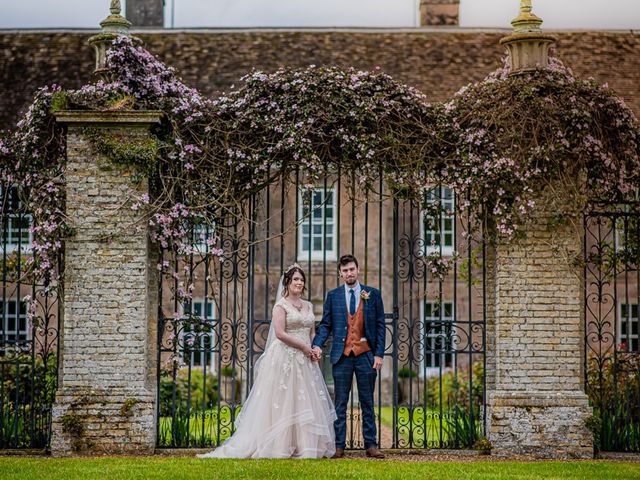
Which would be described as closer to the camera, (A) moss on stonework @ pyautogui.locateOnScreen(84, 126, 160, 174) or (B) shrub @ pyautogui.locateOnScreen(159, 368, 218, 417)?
(A) moss on stonework @ pyautogui.locateOnScreen(84, 126, 160, 174)

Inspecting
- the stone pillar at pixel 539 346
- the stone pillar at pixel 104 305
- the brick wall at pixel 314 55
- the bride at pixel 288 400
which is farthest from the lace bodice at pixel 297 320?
the brick wall at pixel 314 55

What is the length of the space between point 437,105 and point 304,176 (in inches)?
71.1

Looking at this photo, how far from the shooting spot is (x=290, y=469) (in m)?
9.00

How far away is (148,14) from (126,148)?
1613 centimetres

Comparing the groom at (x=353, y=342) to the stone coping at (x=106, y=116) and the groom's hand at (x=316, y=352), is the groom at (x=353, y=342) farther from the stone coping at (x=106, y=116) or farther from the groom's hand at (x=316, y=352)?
the stone coping at (x=106, y=116)

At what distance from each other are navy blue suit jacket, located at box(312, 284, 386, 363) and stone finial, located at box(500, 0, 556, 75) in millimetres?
3284

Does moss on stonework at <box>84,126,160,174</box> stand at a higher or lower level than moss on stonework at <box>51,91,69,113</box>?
lower

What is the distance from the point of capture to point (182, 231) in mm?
11195

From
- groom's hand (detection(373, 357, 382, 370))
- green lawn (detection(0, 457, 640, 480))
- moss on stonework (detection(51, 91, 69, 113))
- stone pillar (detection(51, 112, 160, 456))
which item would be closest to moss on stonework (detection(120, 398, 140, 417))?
stone pillar (detection(51, 112, 160, 456))

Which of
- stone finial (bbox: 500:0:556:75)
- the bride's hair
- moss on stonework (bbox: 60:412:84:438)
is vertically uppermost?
stone finial (bbox: 500:0:556:75)

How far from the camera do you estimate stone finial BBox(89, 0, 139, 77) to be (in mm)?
11523

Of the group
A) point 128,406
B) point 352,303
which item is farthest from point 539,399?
point 128,406

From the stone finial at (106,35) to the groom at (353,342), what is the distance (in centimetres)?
375

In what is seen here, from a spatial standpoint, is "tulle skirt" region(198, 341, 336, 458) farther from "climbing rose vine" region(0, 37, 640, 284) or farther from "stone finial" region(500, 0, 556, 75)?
"stone finial" region(500, 0, 556, 75)
